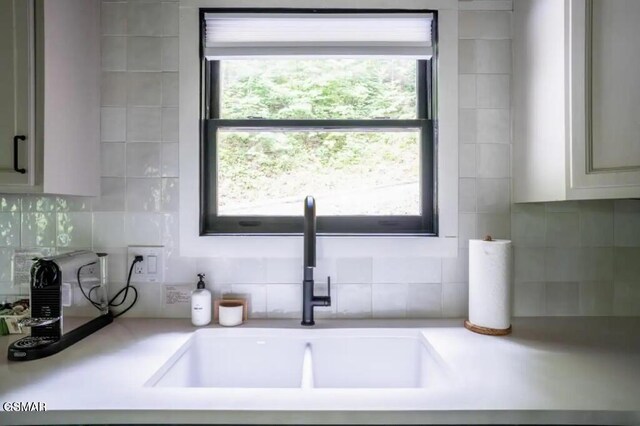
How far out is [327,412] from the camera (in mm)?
721

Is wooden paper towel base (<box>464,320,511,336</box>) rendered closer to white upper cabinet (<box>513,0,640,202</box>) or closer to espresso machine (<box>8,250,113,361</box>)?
white upper cabinet (<box>513,0,640,202</box>)

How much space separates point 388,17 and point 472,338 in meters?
1.32


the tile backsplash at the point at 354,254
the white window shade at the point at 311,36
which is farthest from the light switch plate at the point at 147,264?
the white window shade at the point at 311,36

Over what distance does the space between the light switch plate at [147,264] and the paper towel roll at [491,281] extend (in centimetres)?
124

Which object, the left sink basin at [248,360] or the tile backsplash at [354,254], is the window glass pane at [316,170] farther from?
the left sink basin at [248,360]

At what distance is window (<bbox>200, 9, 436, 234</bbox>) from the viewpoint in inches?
56.5

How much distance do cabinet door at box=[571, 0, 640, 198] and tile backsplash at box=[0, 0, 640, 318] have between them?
13.7 inches

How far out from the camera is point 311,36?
1367 mm

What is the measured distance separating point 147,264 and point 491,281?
4.40ft

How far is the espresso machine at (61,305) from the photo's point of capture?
3.26 feet

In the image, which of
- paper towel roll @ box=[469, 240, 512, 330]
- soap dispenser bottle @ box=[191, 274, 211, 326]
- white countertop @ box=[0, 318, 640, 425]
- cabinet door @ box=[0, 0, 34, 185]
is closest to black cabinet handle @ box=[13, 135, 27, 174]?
cabinet door @ box=[0, 0, 34, 185]

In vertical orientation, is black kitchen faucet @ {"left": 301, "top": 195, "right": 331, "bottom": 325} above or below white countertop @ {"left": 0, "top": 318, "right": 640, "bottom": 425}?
above

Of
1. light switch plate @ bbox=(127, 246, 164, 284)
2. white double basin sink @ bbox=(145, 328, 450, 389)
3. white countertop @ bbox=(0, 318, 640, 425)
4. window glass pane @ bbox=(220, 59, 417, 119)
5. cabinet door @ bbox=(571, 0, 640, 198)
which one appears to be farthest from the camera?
window glass pane @ bbox=(220, 59, 417, 119)

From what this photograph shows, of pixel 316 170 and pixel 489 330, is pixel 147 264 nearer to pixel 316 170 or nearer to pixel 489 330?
pixel 316 170
